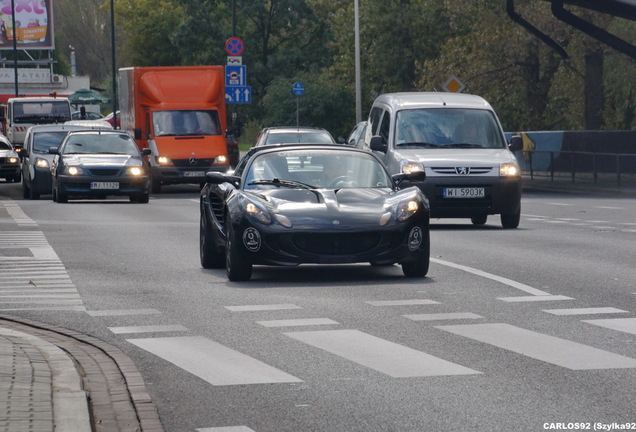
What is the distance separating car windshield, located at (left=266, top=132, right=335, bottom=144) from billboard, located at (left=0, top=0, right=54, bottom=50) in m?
75.1

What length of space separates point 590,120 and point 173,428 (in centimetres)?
3874

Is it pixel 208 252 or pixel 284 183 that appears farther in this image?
pixel 208 252

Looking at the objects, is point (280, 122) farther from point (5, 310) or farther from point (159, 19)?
point (5, 310)

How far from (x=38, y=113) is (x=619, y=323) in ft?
157

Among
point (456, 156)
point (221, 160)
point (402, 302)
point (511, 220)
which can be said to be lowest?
point (221, 160)

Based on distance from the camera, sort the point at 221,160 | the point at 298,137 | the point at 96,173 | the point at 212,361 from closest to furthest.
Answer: the point at 212,361 < the point at 96,173 < the point at 298,137 < the point at 221,160

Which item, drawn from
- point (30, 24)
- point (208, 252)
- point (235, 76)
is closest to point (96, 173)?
point (208, 252)

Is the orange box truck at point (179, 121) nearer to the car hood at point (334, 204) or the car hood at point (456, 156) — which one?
the car hood at point (456, 156)

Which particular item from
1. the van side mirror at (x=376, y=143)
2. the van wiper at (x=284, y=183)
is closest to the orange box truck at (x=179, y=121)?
the van side mirror at (x=376, y=143)

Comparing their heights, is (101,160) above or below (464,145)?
below

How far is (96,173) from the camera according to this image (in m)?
30.5

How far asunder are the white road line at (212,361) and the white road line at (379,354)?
588 mm

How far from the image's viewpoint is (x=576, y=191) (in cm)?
3756

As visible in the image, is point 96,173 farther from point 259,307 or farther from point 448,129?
point 259,307
